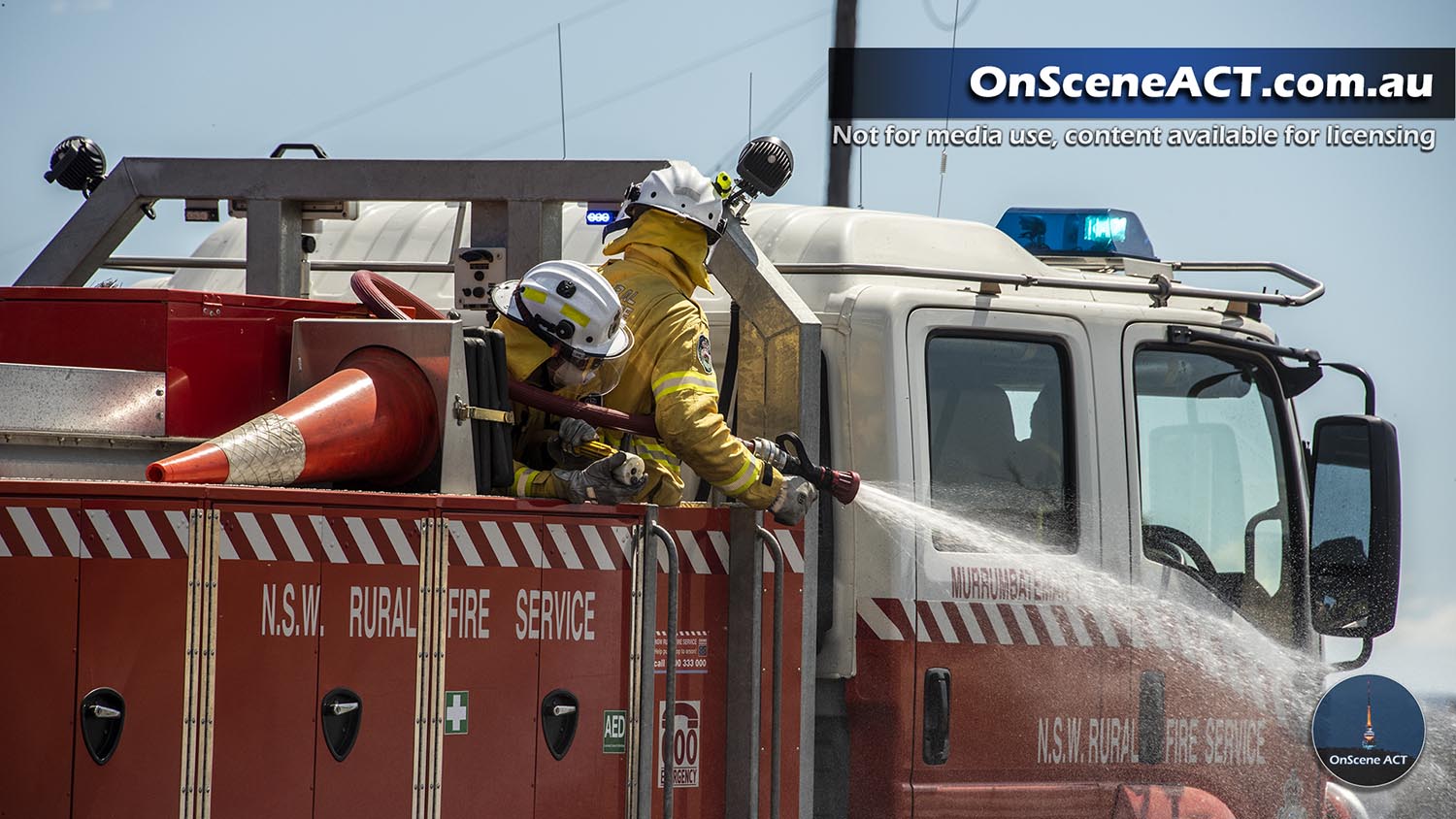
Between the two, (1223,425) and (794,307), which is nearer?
(794,307)

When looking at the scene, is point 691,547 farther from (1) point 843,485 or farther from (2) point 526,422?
(2) point 526,422

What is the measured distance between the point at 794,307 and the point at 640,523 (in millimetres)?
889

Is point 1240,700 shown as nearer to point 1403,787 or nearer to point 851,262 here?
point 1403,787

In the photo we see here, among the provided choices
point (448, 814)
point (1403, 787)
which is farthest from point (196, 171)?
point (1403, 787)

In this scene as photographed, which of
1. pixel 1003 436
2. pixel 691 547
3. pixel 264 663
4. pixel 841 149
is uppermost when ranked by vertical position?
pixel 841 149

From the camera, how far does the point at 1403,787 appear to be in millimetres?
6879

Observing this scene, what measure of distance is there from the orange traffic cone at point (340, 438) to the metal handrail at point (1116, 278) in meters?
1.84

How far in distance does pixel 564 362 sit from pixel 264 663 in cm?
133

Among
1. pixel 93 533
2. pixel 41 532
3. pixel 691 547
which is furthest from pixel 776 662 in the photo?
pixel 41 532

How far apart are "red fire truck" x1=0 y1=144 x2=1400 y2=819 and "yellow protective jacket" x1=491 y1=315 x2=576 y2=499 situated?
0.38 ft

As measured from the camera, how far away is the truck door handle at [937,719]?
18.6ft

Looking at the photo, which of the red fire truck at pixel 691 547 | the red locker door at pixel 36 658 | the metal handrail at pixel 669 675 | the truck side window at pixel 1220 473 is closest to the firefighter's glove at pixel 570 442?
the red fire truck at pixel 691 547

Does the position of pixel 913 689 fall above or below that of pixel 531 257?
below

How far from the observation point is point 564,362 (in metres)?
5.01
